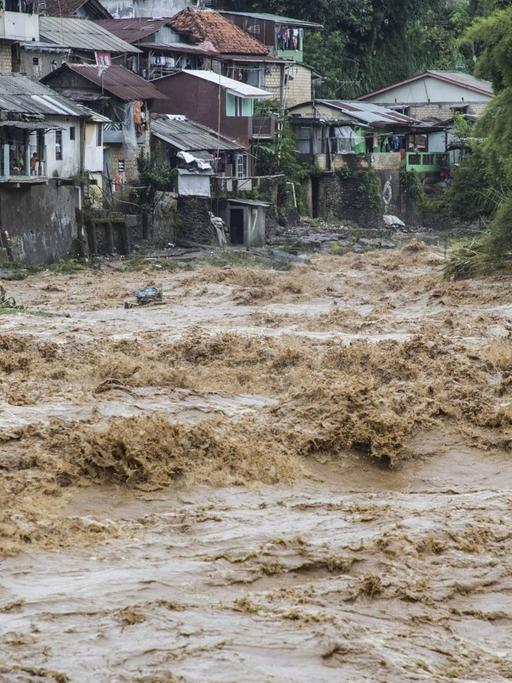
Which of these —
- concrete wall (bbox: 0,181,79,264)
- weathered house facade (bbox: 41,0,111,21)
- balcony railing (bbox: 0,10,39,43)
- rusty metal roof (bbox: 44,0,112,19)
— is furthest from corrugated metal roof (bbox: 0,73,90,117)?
rusty metal roof (bbox: 44,0,112,19)

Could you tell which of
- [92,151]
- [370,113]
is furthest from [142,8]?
[92,151]

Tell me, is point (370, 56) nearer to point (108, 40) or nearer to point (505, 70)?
point (108, 40)

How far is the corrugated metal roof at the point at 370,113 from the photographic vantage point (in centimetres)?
6469

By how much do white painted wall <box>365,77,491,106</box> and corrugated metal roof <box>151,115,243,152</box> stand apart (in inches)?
711

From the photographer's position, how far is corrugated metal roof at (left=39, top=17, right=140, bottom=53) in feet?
172

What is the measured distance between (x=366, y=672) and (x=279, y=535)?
3441 mm

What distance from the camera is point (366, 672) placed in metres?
10.1

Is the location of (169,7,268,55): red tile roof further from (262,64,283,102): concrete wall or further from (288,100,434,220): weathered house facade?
(288,100,434,220): weathered house facade


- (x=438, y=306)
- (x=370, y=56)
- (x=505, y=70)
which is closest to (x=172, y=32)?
(x=370, y=56)

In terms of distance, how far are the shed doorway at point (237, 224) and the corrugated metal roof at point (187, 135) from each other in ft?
8.25

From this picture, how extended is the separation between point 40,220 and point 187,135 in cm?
1249

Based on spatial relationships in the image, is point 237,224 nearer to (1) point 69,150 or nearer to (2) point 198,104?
(2) point 198,104

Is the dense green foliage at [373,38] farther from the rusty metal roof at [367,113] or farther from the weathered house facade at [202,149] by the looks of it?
the weathered house facade at [202,149]

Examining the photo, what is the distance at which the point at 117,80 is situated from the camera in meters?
51.5
